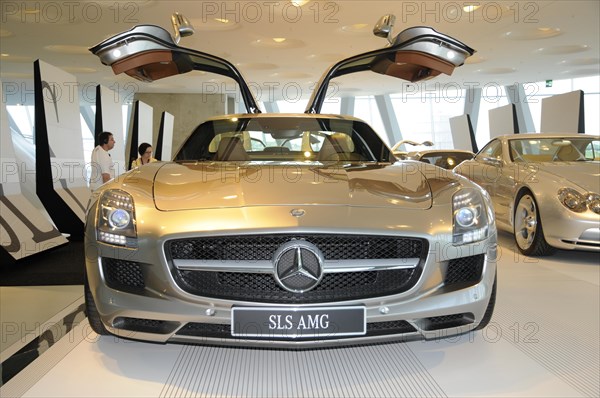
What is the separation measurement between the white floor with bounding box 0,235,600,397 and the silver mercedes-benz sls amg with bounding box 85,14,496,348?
0.72ft

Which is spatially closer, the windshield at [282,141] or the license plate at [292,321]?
the license plate at [292,321]

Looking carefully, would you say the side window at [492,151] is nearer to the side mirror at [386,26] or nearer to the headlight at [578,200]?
the headlight at [578,200]

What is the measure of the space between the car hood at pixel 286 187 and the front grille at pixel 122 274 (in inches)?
10.2

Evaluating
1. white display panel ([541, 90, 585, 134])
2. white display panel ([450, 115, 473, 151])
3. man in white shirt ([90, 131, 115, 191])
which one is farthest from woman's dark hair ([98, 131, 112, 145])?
white display panel ([450, 115, 473, 151])

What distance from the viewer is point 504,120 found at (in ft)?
54.1

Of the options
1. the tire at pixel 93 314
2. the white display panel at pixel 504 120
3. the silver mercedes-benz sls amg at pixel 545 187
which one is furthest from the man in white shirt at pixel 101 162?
the white display panel at pixel 504 120

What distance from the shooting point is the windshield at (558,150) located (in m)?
5.31

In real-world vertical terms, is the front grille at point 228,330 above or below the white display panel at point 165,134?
below

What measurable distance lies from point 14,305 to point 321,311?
2550 mm

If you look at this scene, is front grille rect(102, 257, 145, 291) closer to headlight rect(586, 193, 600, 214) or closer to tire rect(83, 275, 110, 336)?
tire rect(83, 275, 110, 336)

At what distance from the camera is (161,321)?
195cm

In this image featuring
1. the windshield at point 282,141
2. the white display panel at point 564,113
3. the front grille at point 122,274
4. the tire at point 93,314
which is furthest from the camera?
the white display panel at point 564,113

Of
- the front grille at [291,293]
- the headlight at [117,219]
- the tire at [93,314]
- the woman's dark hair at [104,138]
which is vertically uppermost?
the woman's dark hair at [104,138]

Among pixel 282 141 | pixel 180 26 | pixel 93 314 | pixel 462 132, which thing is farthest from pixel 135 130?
pixel 462 132
